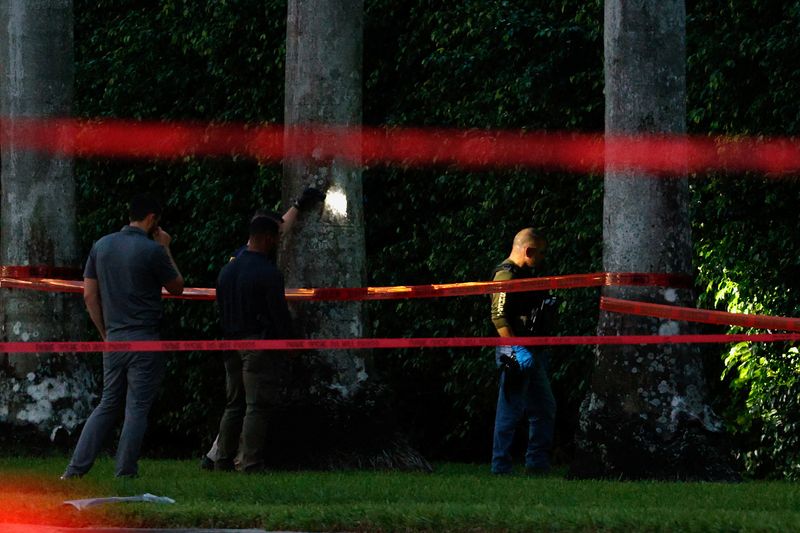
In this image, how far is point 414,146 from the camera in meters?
18.0

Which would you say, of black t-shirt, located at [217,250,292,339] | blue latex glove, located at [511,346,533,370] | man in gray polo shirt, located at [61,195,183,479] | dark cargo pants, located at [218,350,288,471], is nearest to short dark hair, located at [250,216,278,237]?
black t-shirt, located at [217,250,292,339]

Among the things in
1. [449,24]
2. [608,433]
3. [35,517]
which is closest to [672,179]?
[608,433]

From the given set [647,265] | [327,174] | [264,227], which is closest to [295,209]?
[327,174]

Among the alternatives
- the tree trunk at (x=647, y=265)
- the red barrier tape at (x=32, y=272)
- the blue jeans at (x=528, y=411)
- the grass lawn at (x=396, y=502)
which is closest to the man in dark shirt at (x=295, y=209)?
the grass lawn at (x=396, y=502)

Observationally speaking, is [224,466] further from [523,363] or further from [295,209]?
[523,363]

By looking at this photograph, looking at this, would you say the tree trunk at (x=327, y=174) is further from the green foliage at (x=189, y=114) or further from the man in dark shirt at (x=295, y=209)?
the green foliage at (x=189, y=114)

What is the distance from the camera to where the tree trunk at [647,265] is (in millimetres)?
11664

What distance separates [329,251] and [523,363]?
5.30ft

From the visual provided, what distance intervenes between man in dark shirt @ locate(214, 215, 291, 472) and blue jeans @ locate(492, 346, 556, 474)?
1847 millimetres

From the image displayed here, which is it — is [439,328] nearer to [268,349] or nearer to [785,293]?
[785,293]

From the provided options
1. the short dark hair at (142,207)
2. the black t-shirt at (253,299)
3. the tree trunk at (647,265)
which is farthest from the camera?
the black t-shirt at (253,299)

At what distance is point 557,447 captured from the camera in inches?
715

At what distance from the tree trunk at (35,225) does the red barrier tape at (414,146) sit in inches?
7.6

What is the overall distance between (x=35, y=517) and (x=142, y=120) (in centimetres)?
1198
